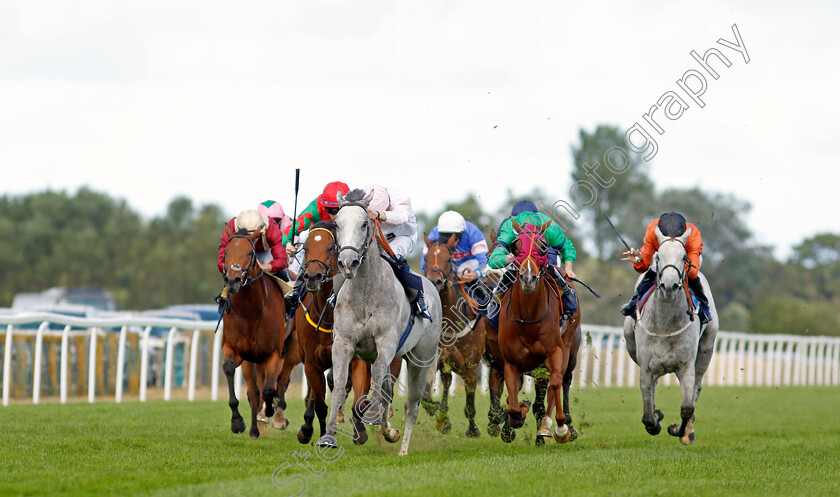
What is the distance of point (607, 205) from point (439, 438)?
45.4 m

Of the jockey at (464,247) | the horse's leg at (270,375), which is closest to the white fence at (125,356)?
the jockey at (464,247)

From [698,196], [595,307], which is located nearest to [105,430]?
[595,307]

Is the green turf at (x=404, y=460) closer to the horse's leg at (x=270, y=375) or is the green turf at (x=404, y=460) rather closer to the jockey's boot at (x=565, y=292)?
the horse's leg at (x=270, y=375)

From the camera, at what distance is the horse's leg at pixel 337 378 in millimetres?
7078

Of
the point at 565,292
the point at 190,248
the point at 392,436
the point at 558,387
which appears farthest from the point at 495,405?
the point at 190,248

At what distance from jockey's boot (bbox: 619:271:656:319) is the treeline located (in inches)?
1416

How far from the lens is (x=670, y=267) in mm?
8312

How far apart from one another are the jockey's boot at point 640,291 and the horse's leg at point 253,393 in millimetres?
3539

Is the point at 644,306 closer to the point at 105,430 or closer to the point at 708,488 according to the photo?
the point at 708,488

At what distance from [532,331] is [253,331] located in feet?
8.17

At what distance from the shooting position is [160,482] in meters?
6.15

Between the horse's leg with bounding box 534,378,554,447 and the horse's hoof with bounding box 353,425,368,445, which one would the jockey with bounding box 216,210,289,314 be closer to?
the horse's hoof with bounding box 353,425,368,445

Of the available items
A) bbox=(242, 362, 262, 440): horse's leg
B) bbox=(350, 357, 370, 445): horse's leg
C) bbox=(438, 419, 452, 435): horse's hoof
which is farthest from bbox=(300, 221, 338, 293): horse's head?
bbox=(438, 419, 452, 435): horse's hoof

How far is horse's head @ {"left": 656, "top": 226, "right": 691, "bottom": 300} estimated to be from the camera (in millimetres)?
8280
